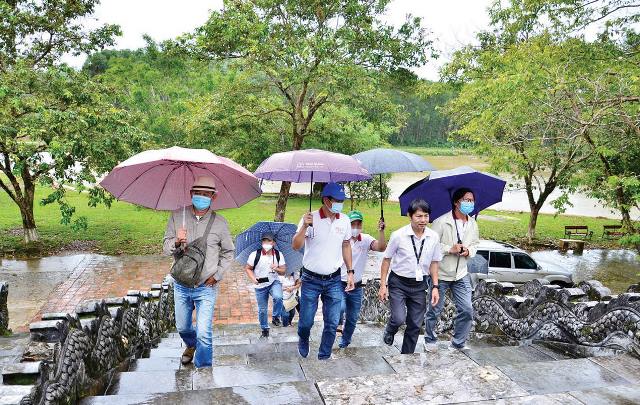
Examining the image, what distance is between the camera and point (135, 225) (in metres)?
20.9

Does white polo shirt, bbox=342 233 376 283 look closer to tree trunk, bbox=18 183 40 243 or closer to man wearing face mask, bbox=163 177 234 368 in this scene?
man wearing face mask, bbox=163 177 234 368

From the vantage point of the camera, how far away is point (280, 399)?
121 inches

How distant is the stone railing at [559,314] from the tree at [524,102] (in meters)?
3.99

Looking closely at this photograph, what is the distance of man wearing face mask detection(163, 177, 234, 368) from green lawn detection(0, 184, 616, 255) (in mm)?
12890

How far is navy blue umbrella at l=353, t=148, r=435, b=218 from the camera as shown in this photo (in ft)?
18.5

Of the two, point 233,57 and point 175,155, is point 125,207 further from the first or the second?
point 175,155

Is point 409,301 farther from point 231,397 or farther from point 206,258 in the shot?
point 231,397

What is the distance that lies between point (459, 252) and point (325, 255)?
1309 mm

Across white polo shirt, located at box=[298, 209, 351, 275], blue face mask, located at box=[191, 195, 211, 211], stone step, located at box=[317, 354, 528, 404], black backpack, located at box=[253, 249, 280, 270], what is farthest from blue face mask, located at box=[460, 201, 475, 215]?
black backpack, located at box=[253, 249, 280, 270]

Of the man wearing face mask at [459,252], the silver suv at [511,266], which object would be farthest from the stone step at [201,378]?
the silver suv at [511,266]

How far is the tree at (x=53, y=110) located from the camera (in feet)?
41.9

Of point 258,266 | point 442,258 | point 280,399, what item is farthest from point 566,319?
point 258,266

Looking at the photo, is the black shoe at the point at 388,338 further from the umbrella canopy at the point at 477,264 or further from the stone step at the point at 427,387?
the umbrella canopy at the point at 477,264

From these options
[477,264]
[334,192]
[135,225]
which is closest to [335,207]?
[334,192]
